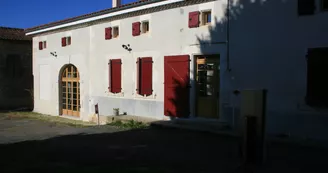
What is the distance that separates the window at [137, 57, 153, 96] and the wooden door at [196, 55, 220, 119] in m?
2.03

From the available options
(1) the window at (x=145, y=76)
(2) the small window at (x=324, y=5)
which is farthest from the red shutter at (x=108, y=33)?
(2) the small window at (x=324, y=5)

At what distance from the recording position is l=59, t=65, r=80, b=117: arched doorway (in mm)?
16141

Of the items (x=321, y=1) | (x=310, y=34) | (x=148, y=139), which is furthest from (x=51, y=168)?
(x=321, y=1)

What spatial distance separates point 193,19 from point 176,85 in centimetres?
219

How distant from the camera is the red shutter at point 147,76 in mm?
11758

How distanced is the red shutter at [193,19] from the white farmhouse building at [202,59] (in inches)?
1.2

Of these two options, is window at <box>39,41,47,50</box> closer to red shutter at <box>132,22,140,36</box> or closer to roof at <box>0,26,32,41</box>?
roof at <box>0,26,32,41</box>

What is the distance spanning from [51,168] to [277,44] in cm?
617

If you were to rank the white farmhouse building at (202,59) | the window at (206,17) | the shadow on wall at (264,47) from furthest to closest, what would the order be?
the window at (206,17) < the shadow on wall at (264,47) < the white farmhouse building at (202,59)

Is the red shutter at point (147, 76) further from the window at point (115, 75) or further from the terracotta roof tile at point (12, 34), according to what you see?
the terracotta roof tile at point (12, 34)

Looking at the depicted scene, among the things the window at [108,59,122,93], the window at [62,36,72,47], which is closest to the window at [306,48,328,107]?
the window at [108,59,122,93]

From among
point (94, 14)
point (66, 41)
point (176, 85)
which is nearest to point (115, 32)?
point (94, 14)

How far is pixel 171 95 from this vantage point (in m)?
11.0

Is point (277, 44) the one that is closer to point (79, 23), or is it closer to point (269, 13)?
point (269, 13)
